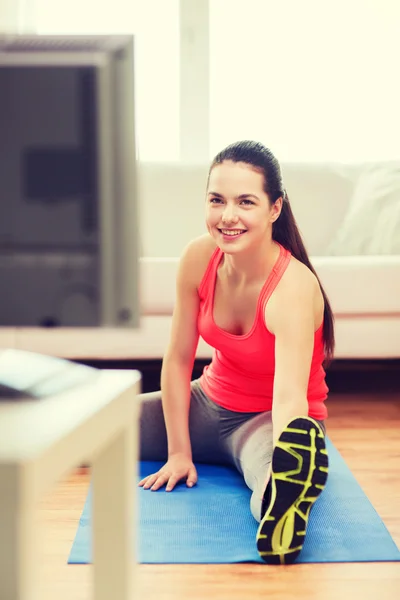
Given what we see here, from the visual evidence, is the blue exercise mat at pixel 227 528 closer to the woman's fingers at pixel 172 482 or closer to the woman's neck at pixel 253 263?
the woman's fingers at pixel 172 482

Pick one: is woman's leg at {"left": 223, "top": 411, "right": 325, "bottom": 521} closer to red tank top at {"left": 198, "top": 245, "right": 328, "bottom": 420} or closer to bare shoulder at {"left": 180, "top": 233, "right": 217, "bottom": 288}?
red tank top at {"left": 198, "top": 245, "right": 328, "bottom": 420}

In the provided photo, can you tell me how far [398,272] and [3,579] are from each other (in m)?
1.95

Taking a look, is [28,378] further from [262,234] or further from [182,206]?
[182,206]

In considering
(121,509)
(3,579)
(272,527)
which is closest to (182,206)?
(272,527)

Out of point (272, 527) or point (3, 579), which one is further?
point (272, 527)

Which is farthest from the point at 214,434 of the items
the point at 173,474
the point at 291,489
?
the point at 291,489

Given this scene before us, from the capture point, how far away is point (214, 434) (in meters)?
1.61

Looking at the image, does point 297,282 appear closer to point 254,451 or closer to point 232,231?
point 232,231

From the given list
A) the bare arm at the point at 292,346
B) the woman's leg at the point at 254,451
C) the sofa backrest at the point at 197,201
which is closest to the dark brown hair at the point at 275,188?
the bare arm at the point at 292,346

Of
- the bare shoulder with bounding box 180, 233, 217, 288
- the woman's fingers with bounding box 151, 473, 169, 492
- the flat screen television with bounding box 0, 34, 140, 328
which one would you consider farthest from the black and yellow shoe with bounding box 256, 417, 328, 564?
the flat screen television with bounding box 0, 34, 140, 328

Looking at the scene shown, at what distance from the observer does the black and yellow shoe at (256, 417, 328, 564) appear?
3.77 ft

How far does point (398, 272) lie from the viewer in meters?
2.22

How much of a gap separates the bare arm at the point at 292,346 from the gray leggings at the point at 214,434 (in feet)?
0.47

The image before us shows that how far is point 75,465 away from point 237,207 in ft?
3.13
